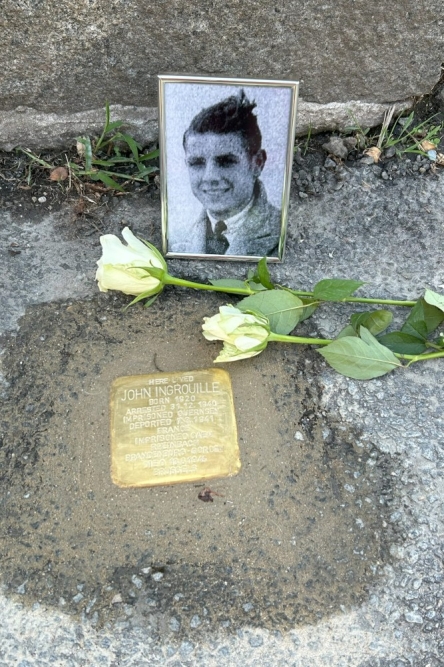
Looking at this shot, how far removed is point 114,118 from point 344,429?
0.98 metres

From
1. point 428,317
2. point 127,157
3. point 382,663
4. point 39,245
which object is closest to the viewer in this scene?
point 382,663

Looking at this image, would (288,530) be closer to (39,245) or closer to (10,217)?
(39,245)

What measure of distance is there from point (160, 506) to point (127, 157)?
3.09 ft

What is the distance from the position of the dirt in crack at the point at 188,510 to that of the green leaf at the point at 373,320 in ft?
0.42

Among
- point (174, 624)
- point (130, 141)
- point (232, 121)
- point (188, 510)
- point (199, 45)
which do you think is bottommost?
point (174, 624)

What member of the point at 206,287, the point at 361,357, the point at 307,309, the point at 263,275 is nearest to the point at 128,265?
the point at 206,287

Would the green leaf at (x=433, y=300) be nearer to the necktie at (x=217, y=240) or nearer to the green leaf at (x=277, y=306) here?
the green leaf at (x=277, y=306)

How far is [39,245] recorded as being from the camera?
1458 millimetres

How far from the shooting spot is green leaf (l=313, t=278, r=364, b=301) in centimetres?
121

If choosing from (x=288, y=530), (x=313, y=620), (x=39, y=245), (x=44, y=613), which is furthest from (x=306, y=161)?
(x=44, y=613)

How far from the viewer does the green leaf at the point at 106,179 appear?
1.51m

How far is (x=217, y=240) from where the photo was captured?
4.61 feet

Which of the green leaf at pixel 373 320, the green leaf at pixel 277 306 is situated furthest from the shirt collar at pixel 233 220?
the green leaf at pixel 373 320

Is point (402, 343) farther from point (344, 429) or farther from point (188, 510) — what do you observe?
point (188, 510)
